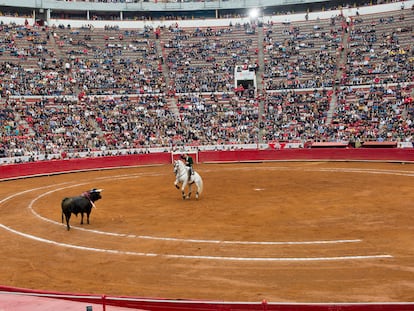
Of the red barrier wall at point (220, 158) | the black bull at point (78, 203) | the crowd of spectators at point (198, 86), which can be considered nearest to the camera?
the black bull at point (78, 203)

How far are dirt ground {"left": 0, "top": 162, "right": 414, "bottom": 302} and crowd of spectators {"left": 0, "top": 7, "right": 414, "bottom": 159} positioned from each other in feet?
69.7

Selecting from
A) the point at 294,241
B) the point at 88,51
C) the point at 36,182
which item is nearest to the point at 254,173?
the point at 36,182

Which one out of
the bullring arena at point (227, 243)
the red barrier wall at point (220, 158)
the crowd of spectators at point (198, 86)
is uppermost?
the crowd of spectators at point (198, 86)

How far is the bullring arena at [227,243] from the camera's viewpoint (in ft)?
37.0

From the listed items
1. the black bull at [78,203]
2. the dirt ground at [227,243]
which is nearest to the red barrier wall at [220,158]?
the dirt ground at [227,243]

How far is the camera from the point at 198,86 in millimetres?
60844

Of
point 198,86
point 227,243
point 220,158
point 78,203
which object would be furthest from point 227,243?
point 198,86

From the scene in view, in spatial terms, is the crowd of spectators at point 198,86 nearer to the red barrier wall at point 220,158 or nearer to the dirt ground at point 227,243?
the red barrier wall at point 220,158

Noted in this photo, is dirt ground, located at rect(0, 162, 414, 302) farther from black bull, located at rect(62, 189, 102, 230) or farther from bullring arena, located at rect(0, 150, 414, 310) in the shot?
black bull, located at rect(62, 189, 102, 230)

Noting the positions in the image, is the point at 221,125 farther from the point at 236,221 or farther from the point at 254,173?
the point at 236,221

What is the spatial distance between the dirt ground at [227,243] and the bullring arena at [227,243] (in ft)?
0.13

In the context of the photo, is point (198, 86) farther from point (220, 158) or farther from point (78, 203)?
point (78, 203)

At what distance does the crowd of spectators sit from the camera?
49.1 m

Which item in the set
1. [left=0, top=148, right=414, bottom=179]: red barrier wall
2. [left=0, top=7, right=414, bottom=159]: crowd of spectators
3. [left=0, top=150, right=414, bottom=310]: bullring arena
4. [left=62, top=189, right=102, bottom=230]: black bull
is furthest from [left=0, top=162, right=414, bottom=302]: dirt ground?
[left=0, top=7, right=414, bottom=159]: crowd of spectators
